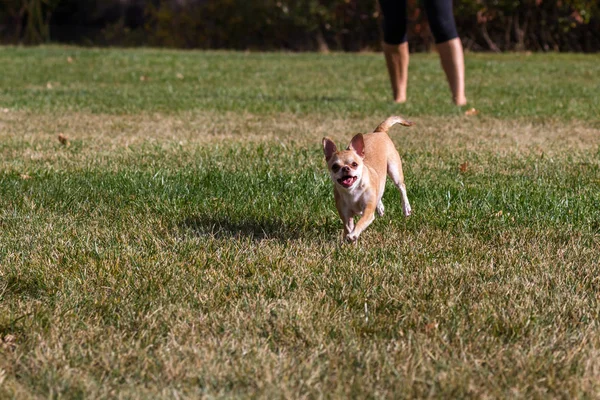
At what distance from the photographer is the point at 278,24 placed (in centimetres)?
2147

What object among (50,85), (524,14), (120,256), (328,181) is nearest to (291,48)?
(524,14)

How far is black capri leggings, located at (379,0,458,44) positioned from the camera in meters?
7.41

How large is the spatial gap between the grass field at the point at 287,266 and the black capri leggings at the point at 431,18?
0.98 meters

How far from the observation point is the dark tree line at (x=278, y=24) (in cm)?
1902

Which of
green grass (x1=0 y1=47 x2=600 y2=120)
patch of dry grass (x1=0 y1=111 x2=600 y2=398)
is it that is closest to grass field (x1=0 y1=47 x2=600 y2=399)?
patch of dry grass (x1=0 y1=111 x2=600 y2=398)

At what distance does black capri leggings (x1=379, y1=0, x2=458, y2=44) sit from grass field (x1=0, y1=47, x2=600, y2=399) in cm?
98

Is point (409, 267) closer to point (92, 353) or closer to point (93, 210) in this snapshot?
point (92, 353)

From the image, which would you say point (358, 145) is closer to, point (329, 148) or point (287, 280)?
point (329, 148)

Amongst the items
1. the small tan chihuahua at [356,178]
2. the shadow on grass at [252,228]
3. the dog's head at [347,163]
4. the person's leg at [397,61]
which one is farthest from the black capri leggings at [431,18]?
the dog's head at [347,163]

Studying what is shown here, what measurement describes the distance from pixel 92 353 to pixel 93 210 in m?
1.76

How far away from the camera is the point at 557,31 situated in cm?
1919

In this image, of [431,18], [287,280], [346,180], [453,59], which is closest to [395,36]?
[431,18]

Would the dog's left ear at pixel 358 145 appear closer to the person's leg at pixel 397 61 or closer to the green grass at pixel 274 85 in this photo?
the green grass at pixel 274 85

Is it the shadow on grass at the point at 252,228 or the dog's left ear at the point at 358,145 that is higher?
the dog's left ear at the point at 358,145
